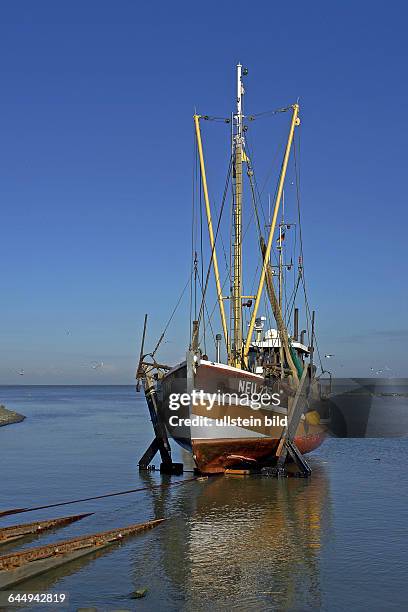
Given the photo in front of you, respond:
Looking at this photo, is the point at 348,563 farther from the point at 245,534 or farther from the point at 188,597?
the point at 188,597

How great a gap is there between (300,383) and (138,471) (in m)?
10.9

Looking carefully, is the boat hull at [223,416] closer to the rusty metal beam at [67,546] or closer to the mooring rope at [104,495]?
the mooring rope at [104,495]

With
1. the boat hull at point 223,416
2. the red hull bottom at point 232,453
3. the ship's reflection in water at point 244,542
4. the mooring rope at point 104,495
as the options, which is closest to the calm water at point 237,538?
the ship's reflection in water at point 244,542

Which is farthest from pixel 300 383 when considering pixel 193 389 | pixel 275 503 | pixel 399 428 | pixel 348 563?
pixel 399 428

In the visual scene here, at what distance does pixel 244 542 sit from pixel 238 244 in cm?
2046

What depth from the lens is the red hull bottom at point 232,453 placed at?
3331 centimetres

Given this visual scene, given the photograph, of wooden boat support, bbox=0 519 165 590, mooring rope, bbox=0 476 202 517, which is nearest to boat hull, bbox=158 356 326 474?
mooring rope, bbox=0 476 202 517

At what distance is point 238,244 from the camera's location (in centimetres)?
3912

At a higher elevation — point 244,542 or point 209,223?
point 209,223

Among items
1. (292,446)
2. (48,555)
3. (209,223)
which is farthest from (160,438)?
(48,555)

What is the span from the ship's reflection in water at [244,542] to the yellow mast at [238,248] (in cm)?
766

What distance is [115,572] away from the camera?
18297 mm

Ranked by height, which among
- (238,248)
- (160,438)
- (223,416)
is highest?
(238,248)

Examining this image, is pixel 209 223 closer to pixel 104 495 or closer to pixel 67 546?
pixel 104 495
